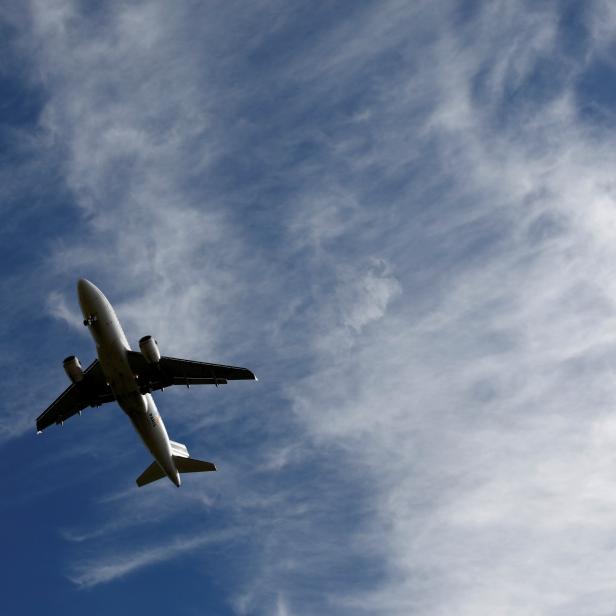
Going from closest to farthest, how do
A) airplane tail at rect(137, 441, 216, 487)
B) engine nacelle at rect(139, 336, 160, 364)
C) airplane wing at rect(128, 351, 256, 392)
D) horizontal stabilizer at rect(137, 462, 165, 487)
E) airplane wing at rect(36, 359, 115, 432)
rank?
engine nacelle at rect(139, 336, 160, 364) → airplane wing at rect(128, 351, 256, 392) → airplane wing at rect(36, 359, 115, 432) → airplane tail at rect(137, 441, 216, 487) → horizontal stabilizer at rect(137, 462, 165, 487)

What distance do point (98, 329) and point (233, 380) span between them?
14.6m

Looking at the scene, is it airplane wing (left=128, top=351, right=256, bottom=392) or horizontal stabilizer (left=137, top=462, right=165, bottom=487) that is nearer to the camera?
airplane wing (left=128, top=351, right=256, bottom=392)

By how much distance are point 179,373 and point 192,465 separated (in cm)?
1078

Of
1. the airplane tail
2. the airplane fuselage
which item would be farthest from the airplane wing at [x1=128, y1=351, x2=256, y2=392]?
the airplane tail

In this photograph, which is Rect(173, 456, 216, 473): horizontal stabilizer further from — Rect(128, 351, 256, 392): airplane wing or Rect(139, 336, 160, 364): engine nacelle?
Rect(139, 336, 160, 364): engine nacelle

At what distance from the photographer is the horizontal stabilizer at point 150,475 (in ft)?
270

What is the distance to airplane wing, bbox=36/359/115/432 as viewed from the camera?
246 ft

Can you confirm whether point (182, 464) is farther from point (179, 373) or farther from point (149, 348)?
point (149, 348)

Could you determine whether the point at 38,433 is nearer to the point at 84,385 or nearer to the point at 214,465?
the point at 84,385

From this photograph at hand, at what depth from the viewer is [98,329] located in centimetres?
6581

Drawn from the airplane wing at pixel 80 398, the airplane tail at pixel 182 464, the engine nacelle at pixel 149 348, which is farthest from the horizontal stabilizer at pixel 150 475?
the engine nacelle at pixel 149 348

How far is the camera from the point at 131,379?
6894 cm

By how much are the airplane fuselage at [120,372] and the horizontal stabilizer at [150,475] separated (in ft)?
23.0

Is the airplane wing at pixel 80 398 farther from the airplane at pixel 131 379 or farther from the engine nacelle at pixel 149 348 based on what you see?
the engine nacelle at pixel 149 348
